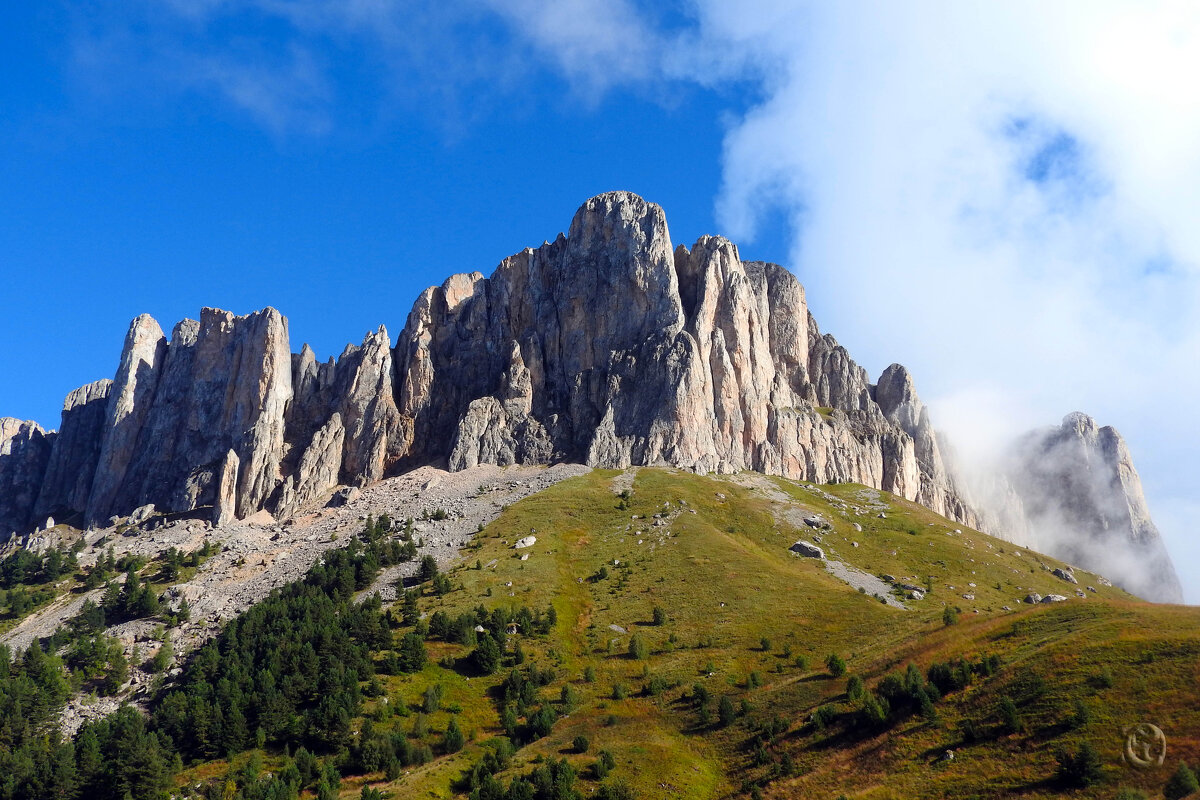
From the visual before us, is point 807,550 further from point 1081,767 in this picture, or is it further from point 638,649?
point 1081,767

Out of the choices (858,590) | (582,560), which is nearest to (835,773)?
(858,590)

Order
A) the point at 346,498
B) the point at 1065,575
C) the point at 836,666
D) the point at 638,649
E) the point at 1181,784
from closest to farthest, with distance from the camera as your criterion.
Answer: the point at 1181,784, the point at 836,666, the point at 638,649, the point at 1065,575, the point at 346,498

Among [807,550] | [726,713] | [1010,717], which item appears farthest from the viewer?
[807,550]

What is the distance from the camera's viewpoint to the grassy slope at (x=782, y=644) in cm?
6562

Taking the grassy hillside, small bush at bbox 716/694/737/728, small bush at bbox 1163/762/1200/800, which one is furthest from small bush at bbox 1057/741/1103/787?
small bush at bbox 716/694/737/728

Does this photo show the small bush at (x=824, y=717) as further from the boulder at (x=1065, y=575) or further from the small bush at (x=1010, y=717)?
the boulder at (x=1065, y=575)

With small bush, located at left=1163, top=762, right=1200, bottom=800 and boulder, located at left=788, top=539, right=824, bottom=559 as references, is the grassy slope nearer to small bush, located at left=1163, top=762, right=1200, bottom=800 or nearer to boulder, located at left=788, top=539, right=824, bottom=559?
boulder, located at left=788, top=539, right=824, bottom=559

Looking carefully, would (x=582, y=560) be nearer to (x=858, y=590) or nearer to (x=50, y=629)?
(x=858, y=590)

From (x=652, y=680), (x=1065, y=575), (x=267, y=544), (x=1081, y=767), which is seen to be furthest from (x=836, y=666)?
(x=267, y=544)

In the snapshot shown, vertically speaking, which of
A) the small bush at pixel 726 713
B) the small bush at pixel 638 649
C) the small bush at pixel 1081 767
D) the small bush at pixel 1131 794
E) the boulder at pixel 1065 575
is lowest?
the small bush at pixel 1131 794

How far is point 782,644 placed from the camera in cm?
10731

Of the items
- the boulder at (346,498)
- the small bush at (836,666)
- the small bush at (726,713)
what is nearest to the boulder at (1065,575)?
the small bush at (836,666)

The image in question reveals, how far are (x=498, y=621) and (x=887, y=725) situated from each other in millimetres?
57961

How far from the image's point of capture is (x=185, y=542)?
185 meters
